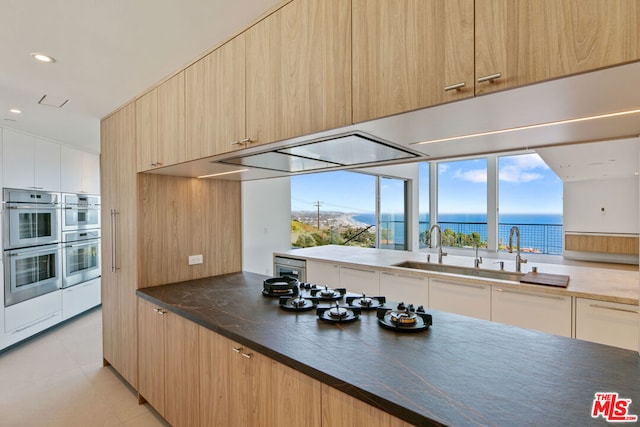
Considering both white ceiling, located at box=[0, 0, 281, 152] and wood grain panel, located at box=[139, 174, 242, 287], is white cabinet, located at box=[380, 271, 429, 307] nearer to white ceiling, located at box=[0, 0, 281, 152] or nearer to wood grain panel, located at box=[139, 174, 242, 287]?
wood grain panel, located at box=[139, 174, 242, 287]

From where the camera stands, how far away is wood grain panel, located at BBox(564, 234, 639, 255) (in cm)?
388

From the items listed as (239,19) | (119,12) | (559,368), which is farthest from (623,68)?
(119,12)

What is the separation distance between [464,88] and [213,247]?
7.82 ft

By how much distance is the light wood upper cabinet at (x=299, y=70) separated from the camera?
1203 mm

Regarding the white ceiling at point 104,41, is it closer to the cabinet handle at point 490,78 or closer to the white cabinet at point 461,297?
the cabinet handle at point 490,78

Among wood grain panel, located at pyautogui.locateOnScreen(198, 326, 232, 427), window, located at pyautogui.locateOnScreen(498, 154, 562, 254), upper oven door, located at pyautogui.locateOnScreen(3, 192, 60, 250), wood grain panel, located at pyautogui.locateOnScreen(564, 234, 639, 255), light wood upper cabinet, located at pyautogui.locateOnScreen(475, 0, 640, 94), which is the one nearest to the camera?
light wood upper cabinet, located at pyautogui.locateOnScreen(475, 0, 640, 94)

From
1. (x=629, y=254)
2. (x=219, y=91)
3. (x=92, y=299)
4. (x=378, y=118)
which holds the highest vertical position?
(x=219, y=91)

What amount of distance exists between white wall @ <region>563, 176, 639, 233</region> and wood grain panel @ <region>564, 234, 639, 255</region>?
0.41 feet

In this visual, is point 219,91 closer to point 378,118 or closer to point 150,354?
point 378,118

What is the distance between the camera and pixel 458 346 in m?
1.24

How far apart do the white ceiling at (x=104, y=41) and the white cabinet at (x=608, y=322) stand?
2653mm

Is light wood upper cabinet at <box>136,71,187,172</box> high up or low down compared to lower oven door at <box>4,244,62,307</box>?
up

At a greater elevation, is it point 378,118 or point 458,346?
point 378,118

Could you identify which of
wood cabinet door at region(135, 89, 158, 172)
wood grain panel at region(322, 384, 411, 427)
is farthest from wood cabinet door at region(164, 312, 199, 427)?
wood cabinet door at region(135, 89, 158, 172)
